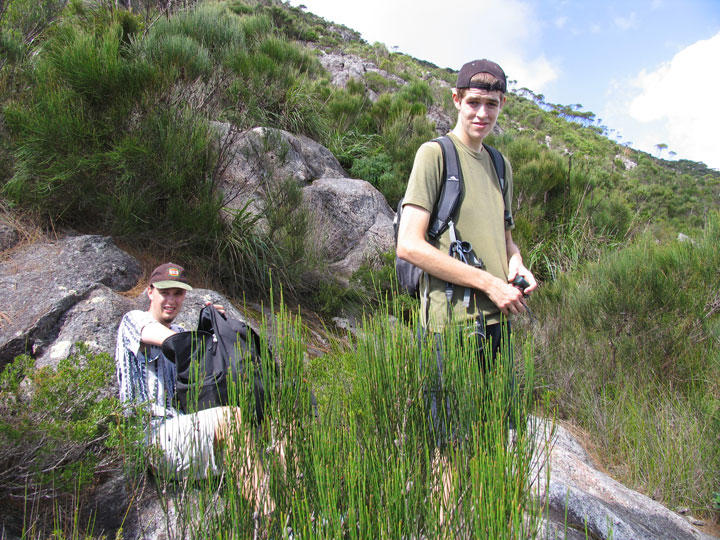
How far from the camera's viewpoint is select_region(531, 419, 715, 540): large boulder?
8.36 ft

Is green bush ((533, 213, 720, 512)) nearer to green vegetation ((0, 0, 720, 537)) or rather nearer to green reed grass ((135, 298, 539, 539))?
green vegetation ((0, 0, 720, 537))

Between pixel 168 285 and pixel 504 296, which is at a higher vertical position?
pixel 504 296

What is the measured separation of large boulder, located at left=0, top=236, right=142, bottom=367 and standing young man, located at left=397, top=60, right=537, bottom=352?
2747mm

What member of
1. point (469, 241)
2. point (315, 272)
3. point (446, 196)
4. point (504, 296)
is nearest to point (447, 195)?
point (446, 196)

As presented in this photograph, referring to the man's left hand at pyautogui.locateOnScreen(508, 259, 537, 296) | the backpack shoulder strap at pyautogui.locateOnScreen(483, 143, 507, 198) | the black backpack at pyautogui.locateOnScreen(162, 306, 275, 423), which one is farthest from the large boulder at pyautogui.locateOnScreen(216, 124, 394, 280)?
the man's left hand at pyautogui.locateOnScreen(508, 259, 537, 296)

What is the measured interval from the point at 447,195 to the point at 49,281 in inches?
135

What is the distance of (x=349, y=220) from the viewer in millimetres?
7480

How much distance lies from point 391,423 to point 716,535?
2.81 meters

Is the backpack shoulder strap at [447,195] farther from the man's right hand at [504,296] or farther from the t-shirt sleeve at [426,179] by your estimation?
the man's right hand at [504,296]

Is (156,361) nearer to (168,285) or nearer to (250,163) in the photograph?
(168,285)

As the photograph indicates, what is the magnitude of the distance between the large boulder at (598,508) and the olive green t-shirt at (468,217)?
79cm

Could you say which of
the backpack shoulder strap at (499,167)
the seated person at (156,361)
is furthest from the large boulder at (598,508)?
the seated person at (156,361)

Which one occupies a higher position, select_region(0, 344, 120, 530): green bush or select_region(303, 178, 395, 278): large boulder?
select_region(303, 178, 395, 278): large boulder

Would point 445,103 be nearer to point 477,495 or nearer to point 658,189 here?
point 658,189
